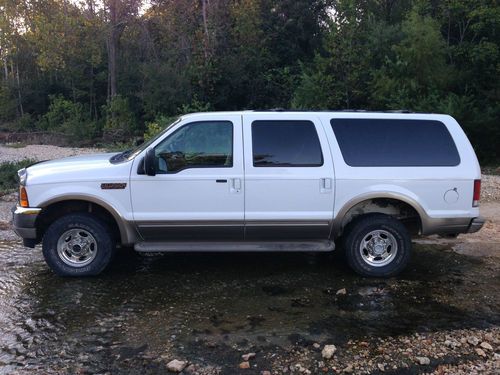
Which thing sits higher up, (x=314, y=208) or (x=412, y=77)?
(x=412, y=77)

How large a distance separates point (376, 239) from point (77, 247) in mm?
3537

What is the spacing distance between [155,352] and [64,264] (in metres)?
2.30

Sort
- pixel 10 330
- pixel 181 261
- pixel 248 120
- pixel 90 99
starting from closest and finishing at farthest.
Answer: pixel 10 330 < pixel 248 120 < pixel 181 261 < pixel 90 99

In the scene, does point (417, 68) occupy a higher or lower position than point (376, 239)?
higher

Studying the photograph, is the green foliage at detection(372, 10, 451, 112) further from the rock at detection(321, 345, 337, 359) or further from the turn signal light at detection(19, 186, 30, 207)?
the rock at detection(321, 345, 337, 359)

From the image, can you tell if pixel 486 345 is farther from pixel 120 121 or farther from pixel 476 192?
pixel 120 121

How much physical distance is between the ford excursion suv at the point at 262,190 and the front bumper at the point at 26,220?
1 cm

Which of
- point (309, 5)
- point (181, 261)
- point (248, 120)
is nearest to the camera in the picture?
point (248, 120)

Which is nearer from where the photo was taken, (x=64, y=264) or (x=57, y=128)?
(x=64, y=264)

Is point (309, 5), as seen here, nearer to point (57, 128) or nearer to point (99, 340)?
point (57, 128)

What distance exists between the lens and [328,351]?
4398 mm

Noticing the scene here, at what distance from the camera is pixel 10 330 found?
4.88 meters

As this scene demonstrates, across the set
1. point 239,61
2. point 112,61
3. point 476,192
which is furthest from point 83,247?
point 112,61

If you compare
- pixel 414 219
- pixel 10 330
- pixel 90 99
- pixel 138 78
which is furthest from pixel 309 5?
pixel 10 330
